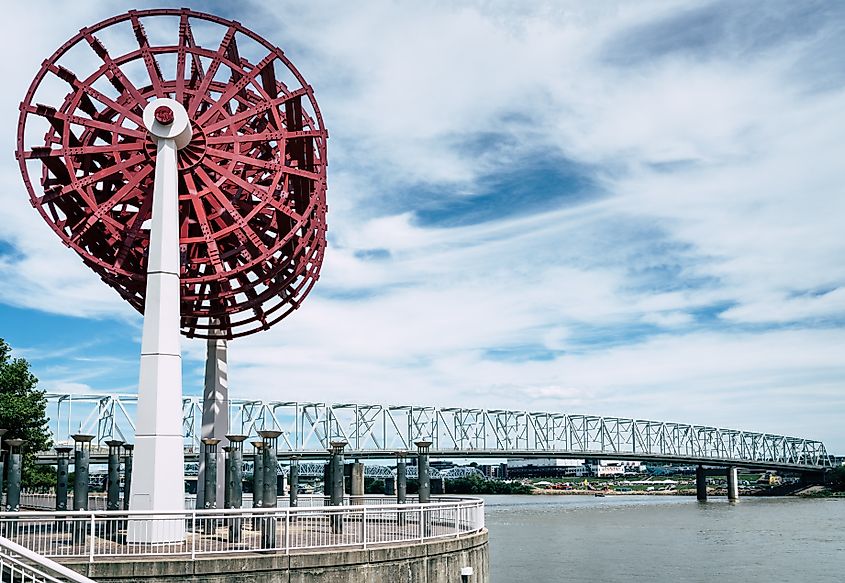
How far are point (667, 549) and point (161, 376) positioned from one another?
132 feet

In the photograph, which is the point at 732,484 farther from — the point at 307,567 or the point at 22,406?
the point at 307,567

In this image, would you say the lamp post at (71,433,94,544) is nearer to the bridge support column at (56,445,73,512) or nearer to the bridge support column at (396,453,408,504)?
the bridge support column at (56,445,73,512)

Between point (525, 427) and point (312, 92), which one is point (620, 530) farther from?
point (525, 427)

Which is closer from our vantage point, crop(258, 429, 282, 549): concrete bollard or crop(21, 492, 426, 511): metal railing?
crop(258, 429, 282, 549): concrete bollard

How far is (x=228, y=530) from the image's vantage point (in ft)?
68.8

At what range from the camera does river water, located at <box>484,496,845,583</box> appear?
42.7m

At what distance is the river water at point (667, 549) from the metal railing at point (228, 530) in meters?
19.1

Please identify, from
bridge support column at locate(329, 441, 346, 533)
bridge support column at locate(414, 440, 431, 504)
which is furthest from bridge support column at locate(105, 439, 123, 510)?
bridge support column at locate(414, 440, 431, 504)

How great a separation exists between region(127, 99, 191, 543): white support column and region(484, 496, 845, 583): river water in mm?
21289

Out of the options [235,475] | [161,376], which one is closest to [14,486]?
[161,376]

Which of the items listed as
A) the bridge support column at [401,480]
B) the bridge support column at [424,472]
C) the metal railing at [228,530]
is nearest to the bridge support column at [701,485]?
the bridge support column at [401,480]

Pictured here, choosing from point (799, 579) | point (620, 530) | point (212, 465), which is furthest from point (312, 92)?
point (620, 530)

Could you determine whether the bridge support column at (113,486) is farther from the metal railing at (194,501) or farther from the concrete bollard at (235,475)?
the concrete bollard at (235,475)

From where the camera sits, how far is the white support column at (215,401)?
2970 cm
